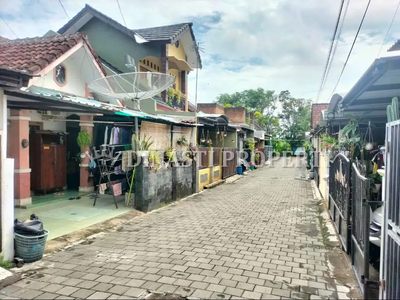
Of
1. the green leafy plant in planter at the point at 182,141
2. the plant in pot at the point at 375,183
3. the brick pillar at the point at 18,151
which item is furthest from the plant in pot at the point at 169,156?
the plant in pot at the point at 375,183

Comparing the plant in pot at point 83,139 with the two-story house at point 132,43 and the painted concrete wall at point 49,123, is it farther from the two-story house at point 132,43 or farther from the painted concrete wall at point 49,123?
the two-story house at point 132,43

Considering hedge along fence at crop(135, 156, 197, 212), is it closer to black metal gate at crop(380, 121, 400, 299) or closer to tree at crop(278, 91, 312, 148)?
black metal gate at crop(380, 121, 400, 299)

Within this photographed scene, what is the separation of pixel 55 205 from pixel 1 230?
3.83m

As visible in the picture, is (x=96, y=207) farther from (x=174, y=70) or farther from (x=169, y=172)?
(x=174, y=70)

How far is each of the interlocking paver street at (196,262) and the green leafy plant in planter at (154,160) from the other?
1346 millimetres

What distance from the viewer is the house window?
8.44m

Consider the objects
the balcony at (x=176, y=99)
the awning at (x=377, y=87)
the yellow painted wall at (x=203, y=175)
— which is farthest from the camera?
the balcony at (x=176, y=99)

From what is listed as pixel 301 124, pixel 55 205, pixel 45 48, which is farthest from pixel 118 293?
pixel 301 124

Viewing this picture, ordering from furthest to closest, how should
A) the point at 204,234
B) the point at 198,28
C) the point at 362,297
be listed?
the point at 198,28 < the point at 204,234 < the point at 362,297

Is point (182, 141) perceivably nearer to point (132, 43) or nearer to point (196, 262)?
point (132, 43)

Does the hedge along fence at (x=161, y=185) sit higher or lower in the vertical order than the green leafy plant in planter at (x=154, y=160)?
lower

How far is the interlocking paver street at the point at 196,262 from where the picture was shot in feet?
11.7

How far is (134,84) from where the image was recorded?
333 inches

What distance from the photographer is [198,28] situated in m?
15.3
